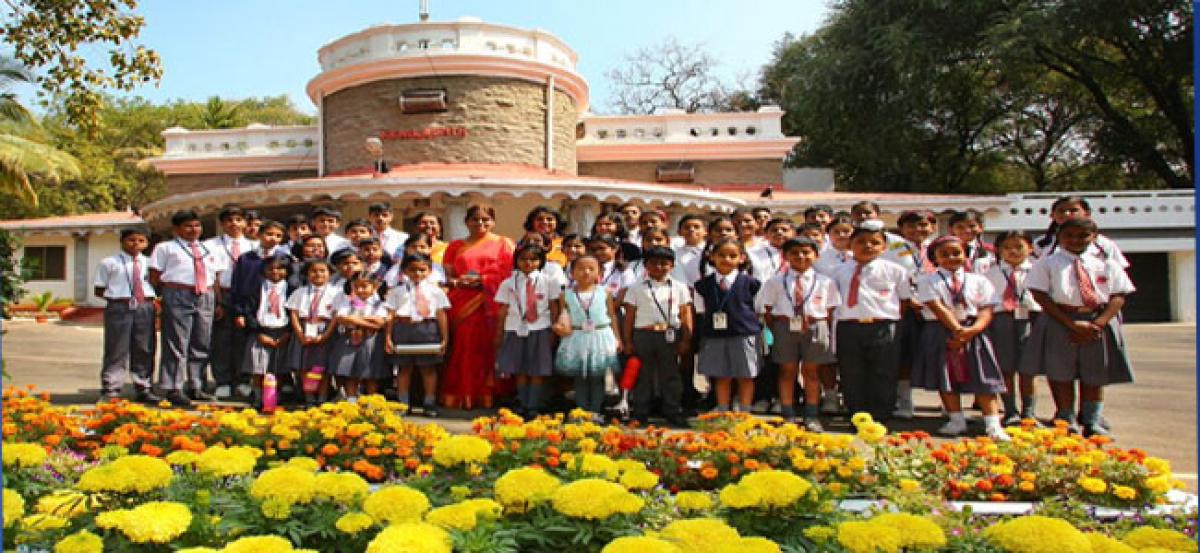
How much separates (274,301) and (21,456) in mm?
4023

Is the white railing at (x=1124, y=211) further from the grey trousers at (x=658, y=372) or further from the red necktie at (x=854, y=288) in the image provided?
the grey trousers at (x=658, y=372)

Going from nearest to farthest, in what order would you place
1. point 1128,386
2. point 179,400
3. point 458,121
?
1. point 179,400
2. point 1128,386
3. point 458,121

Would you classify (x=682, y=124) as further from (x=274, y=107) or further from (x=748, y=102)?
(x=274, y=107)

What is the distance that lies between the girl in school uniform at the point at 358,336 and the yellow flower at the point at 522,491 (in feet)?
14.5

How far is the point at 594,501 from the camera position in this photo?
8.57 feet

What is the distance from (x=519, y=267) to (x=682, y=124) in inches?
661

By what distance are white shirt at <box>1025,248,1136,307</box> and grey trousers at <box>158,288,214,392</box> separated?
23.5 feet

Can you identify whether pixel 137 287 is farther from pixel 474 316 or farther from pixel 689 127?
pixel 689 127

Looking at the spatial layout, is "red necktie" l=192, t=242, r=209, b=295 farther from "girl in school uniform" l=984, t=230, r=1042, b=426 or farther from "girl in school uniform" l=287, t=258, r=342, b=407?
"girl in school uniform" l=984, t=230, r=1042, b=426

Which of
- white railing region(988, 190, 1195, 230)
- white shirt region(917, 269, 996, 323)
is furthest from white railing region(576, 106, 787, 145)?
white shirt region(917, 269, 996, 323)

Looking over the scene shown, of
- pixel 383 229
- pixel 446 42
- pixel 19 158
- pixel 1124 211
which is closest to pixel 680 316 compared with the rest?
pixel 383 229

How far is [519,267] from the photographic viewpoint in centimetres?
681

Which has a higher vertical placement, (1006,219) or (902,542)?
(1006,219)

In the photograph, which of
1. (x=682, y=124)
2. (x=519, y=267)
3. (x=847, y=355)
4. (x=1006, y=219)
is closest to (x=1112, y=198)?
(x=1006, y=219)
